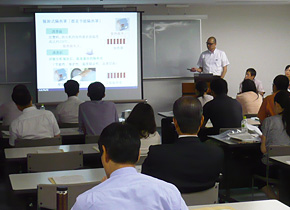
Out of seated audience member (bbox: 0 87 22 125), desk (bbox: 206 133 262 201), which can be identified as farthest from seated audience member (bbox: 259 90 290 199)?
seated audience member (bbox: 0 87 22 125)

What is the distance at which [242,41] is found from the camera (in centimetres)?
1086

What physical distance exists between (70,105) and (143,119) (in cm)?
273

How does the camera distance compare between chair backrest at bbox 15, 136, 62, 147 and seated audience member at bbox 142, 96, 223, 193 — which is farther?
chair backrest at bbox 15, 136, 62, 147

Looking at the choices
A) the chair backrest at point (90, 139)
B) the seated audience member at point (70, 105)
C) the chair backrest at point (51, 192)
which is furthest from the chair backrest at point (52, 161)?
the seated audience member at point (70, 105)

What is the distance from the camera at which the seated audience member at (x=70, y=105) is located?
642 centimetres

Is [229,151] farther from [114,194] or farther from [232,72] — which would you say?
[232,72]

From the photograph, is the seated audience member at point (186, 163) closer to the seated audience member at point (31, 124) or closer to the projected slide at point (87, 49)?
the seated audience member at point (31, 124)

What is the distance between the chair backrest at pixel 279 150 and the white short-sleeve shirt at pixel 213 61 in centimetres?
583

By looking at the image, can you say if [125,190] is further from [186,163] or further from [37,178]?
[37,178]

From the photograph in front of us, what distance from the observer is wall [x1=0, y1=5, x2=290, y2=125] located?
10.5 meters

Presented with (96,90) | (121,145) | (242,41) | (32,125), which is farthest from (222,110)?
(242,41)

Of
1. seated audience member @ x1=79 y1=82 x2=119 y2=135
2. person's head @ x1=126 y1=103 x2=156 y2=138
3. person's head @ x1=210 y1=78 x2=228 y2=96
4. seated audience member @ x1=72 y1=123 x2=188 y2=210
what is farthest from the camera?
person's head @ x1=210 y1=78 x2=228 y2=96

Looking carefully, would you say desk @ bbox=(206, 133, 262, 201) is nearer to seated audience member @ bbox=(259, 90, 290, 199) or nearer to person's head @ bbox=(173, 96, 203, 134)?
seated audience member @ bbox=(259, 90, 290, 199)

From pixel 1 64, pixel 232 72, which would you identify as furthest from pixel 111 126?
pixel 232 72
